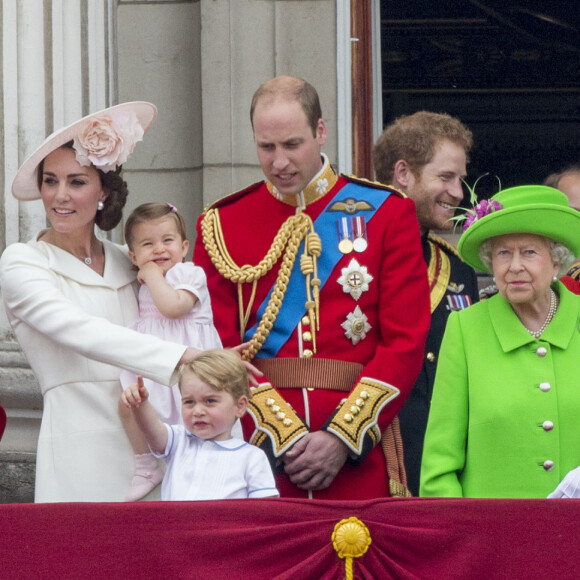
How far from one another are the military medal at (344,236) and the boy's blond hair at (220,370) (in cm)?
52

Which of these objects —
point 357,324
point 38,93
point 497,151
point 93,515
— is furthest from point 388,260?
point 497,151

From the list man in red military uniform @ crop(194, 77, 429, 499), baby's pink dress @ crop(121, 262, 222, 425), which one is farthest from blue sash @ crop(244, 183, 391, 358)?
baby's pink dress @ crop(121, 262, 222, 425)

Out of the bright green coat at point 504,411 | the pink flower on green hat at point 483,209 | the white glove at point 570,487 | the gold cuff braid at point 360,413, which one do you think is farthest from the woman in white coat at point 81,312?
the white glove at point 570,487

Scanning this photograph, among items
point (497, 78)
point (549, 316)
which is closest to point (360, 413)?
point (549, 316)

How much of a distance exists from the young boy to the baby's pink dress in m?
0.25

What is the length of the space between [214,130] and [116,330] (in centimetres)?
229

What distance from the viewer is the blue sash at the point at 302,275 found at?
14.5 feet

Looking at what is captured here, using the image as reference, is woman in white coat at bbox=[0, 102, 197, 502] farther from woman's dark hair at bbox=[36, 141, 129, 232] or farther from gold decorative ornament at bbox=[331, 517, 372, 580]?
gold decorative ornament at bbox=[331, 517, 372, 580]

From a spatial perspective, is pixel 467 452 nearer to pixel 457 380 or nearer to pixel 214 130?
pixel 457 380

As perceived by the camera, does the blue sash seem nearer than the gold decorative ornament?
No

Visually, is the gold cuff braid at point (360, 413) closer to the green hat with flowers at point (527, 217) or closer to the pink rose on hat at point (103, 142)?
the green hat with flowers at point (527, 217)

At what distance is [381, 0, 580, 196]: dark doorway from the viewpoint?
8.35 meters

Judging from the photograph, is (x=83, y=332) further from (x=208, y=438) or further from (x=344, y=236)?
(x=344, y=236)

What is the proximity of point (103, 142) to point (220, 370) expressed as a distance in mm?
779
